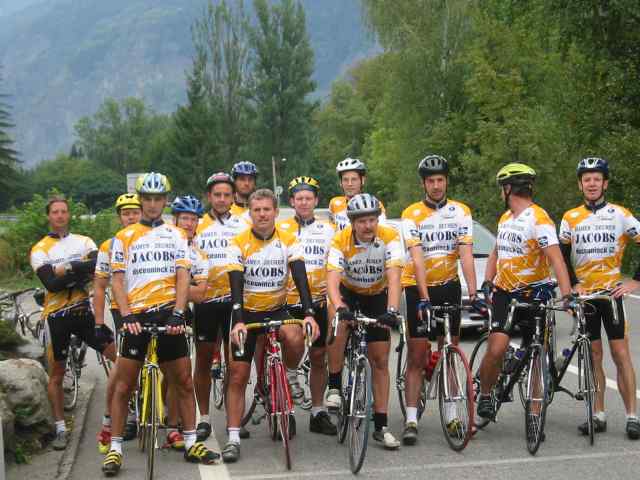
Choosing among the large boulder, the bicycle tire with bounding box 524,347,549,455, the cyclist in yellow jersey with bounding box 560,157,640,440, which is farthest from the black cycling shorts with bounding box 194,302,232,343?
the cyclist in yellow jersey with bounding box 560,157,640,440

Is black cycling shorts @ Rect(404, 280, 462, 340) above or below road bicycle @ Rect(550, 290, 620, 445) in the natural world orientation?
above

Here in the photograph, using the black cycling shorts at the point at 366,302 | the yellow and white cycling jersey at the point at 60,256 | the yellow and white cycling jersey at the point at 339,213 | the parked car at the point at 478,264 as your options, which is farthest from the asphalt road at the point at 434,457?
the parked car at the point at 478,264

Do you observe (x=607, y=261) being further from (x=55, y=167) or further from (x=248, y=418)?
(x=55, y=167)

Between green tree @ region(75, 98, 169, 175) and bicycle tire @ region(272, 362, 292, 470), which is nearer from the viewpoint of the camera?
bicycle tire @ region(272, 362, 292, 470)

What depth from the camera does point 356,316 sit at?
7.21 m

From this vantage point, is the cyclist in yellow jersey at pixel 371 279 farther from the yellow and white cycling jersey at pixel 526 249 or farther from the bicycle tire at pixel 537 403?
the bicycle tire at pixel 537 403

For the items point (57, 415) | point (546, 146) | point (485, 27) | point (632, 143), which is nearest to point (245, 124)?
point (485, 27)

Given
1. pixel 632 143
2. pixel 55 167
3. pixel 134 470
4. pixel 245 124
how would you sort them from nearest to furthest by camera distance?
pixel 134 470, pixel 632 143, pixel 245 124, pixel 55 167

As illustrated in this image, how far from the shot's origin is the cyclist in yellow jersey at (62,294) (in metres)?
8.26

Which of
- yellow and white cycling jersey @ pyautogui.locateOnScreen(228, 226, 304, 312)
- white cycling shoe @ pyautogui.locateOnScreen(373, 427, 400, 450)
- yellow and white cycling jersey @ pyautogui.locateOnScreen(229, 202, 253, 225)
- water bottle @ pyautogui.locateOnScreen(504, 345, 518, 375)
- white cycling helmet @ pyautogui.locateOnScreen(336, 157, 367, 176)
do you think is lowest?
white cycling shoe @ pyautogui.locateOnScreen(373, 427, 400, 450)

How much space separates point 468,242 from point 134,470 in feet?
10.6

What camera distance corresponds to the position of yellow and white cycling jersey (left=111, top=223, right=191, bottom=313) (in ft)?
23.4

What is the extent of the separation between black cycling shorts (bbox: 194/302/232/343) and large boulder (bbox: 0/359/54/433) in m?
1.38

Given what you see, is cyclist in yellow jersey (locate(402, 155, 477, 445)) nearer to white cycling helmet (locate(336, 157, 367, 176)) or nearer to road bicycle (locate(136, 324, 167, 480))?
white cycling helmet (locate(336, 157, 367, 176))
